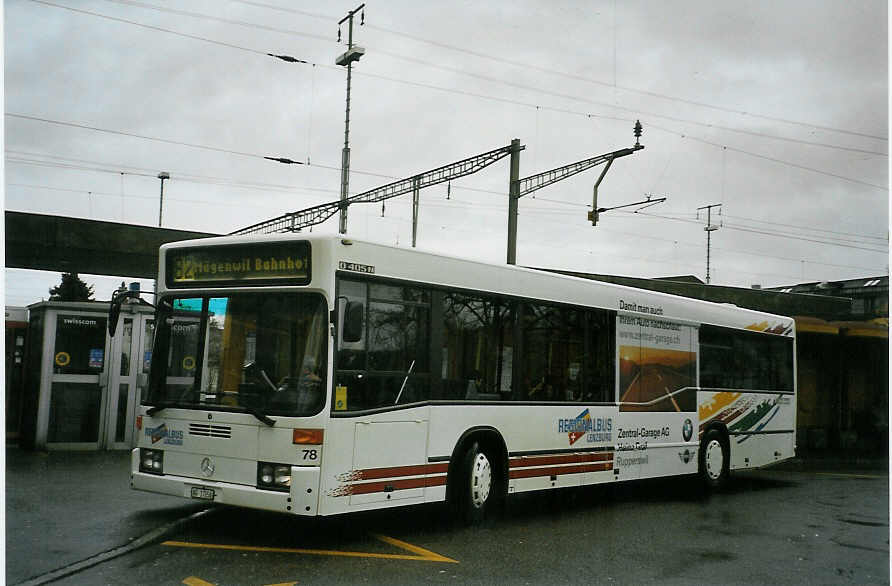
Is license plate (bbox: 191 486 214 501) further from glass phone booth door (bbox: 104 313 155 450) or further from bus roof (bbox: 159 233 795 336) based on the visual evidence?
glass phone booth door (bbox: 104 313 155 450)

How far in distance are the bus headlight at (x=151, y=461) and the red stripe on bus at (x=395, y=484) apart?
193 centimetres

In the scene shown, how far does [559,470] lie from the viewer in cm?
1098

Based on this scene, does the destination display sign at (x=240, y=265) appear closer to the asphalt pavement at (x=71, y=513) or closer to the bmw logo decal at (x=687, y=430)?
the asphalt pavement at (x=71, y=513)

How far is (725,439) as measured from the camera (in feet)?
46.7

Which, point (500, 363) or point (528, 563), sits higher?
point (500, 363)

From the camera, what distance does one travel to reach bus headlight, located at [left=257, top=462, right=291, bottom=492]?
809 cm

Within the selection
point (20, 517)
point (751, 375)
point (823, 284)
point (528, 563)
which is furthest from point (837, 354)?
point (20, 517)

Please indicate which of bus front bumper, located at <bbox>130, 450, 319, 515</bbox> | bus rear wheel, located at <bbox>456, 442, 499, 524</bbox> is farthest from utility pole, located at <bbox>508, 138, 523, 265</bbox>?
bus front bumper, located at <bbox>130, 450, 319, 515</bbox>

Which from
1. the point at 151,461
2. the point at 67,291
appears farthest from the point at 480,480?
the point at 67,291

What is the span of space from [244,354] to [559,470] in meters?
4.25

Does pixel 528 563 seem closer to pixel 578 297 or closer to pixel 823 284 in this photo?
pixel 578 297

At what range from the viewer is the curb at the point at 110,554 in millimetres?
6867

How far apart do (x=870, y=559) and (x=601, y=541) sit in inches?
98.8

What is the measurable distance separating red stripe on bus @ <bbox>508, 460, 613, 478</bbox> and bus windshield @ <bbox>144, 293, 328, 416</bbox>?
307 cm
